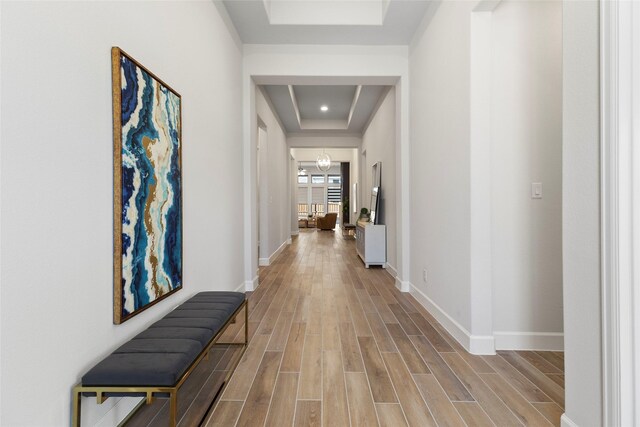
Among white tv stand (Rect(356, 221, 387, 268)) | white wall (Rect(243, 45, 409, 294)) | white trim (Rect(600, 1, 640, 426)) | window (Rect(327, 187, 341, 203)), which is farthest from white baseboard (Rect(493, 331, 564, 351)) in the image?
window (Rect(327, 187, 341, 203))

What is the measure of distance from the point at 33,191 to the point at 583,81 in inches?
87.0

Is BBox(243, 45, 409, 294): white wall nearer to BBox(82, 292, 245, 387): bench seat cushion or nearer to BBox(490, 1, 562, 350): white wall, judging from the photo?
BBox(490, 1, 562, 350): white wall

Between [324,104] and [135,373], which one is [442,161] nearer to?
[135,373]

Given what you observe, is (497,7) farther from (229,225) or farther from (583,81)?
(229,225)

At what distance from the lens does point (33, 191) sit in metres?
1.12

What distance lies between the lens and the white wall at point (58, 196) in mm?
1053

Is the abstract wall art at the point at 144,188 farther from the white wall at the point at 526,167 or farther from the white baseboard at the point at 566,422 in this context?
the white wall at the point at 526,167

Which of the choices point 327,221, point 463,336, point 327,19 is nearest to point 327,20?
point 327,19

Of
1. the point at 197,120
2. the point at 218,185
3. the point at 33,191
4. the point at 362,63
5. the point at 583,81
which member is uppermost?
the point at 362,63

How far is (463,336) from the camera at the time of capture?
254cm

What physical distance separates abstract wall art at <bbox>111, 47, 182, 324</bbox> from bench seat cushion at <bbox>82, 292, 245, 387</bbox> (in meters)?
0.16

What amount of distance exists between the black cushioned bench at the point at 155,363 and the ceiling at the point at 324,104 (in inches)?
186

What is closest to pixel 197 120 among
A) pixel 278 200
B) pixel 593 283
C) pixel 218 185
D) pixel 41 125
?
pixel 218 185

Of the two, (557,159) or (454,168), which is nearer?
(557,159)
